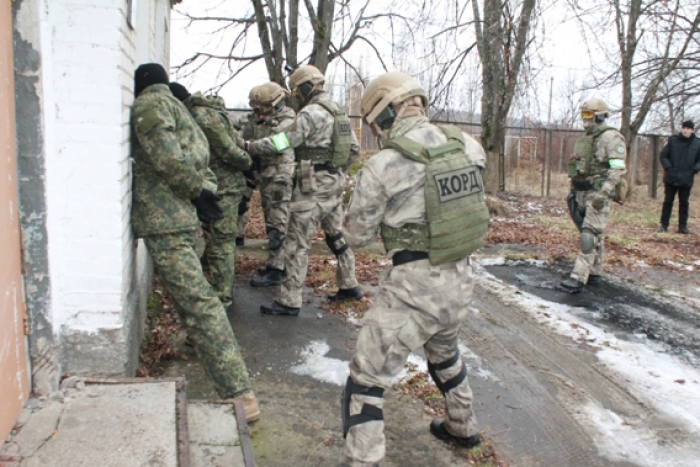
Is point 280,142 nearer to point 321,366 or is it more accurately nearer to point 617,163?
point 321,366

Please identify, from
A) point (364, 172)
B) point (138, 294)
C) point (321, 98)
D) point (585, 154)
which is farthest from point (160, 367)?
point (585, 154)

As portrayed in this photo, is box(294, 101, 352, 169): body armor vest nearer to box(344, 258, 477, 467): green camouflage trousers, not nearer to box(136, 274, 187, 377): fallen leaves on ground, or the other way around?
box(136, 274, 187, 377): fallen leaves on ground

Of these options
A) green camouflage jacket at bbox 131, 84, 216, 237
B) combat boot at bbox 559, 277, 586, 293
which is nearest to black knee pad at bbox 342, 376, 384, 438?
green camouflage jacket at bbox 131, 84, 216, 237

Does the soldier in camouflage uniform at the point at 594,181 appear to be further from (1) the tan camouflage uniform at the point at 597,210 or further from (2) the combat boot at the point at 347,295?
(2) the combat boot at the point at 347,295

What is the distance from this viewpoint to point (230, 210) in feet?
17.7

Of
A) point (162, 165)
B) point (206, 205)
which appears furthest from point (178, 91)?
point (162, 165)

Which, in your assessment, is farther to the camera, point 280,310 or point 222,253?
point 280,310

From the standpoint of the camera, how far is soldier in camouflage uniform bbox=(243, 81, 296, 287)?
6449 mm

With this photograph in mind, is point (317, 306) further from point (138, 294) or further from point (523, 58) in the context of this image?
point (523, 58)

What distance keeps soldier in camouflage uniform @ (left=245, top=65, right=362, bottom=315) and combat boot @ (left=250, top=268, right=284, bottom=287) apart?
2.91 ft

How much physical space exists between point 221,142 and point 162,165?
177cm

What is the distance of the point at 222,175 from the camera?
546 centimetres

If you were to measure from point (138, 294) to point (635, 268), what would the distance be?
6.28 meters

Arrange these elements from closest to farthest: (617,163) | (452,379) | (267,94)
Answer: (452,379) → (267,94) → (617,163)
